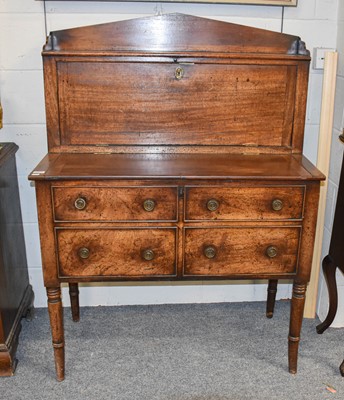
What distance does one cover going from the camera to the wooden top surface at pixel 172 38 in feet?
7.61

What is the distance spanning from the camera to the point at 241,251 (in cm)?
214

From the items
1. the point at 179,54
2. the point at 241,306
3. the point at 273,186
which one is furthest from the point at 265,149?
the point at 241,306

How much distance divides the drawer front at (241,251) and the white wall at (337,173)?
63 centimetres

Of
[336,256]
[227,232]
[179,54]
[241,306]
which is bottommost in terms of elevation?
[241,306]

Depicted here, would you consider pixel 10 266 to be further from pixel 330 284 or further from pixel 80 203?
pixel 330 284

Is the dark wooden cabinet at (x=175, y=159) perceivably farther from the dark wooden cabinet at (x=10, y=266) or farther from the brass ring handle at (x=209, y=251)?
the dark wooden cabinet at (x=10, y=266)

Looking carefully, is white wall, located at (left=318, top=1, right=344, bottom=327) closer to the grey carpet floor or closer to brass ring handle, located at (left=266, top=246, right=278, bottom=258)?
the grey carpet floor

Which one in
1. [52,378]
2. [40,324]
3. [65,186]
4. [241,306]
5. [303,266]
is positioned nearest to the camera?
[65,186]

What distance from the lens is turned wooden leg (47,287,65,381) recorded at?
217cm

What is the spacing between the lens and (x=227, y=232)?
211 cm

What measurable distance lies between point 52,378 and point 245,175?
1.28 metres

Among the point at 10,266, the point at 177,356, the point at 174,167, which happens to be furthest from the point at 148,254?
the point at 10,266

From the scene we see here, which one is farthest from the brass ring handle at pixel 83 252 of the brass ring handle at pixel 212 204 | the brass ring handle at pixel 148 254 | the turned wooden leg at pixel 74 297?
the turned wooden leg at pixel 74 297

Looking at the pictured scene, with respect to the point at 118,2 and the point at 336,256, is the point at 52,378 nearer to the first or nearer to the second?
the point at 336,256
